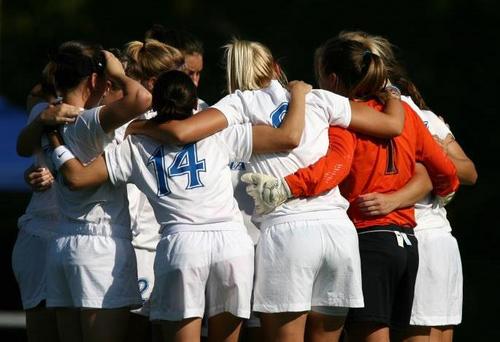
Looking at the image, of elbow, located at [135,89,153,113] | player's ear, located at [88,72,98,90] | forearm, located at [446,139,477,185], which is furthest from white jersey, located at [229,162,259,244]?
forearm, located at [446,139,477,185]

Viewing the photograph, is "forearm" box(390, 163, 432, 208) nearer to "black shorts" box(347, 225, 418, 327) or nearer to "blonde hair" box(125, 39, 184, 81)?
"black shorts" box(347, 225, 418, 327)

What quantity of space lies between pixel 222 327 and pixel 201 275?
0.28 meters

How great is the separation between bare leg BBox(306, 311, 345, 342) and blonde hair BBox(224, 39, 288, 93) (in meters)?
1.13

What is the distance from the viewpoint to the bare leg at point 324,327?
18.0ft

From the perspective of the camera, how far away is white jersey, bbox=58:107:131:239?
542 cm

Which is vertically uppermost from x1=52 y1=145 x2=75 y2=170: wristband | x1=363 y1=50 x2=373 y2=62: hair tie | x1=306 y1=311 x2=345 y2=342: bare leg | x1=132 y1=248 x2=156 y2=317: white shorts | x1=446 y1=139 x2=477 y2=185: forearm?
Result: x1=363 y1=50 x2=373 y2=62: hair tie

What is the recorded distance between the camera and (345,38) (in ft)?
19.4

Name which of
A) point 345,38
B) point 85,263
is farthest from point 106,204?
point 345,38

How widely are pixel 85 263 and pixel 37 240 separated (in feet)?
2.28

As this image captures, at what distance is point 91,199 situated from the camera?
5531mm

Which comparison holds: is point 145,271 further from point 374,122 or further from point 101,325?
point 374,122

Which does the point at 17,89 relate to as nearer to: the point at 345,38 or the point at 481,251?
the point at 481,251

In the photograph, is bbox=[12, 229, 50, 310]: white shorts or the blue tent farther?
the blue tent

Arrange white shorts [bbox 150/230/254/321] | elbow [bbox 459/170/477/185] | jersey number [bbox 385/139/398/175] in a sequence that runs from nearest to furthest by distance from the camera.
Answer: white shorts [bbox 150/230/254/321]
jersey number [bbox 385/139/398/175]
elbow [bbox 459/170/477/185]
